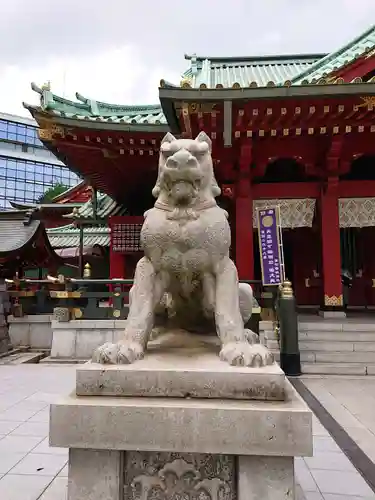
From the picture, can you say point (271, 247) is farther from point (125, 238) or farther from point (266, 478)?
point (266, 478)

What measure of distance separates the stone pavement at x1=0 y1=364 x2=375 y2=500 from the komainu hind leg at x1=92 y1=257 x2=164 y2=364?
45 centimetres

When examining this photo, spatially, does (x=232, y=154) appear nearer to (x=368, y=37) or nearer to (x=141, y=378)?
(x=368, y=37)

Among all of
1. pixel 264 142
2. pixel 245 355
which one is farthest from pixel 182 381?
pixel 264 142

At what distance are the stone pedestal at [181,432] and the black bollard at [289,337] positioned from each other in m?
4.42

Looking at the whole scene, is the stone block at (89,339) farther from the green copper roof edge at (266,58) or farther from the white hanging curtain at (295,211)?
the green copper roof edge at (266,58)

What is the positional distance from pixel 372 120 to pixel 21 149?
151 ft

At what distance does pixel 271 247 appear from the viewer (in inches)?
297

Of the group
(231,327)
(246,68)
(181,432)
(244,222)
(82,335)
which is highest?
(246,68)

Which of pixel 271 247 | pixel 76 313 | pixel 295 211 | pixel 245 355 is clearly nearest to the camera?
pixel 245 355

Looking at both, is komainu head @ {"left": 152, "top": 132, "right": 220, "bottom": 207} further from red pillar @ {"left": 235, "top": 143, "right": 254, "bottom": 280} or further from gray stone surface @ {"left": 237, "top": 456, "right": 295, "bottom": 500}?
red pillar @ {"left": 235, "top": 143, "right": 254, "bottom": 280}

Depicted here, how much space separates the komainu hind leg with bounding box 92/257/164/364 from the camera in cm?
217

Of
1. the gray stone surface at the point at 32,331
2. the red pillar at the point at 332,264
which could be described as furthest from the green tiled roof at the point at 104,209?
the red pillar at the point at 332,264

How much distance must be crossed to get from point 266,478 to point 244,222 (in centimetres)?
682

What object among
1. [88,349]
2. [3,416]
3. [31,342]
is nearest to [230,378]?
[3,416]
